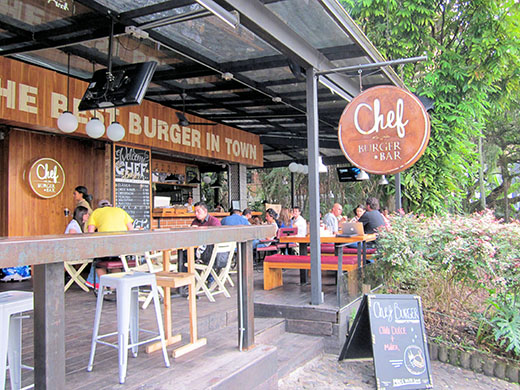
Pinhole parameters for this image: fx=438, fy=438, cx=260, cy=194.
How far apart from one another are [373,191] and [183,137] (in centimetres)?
856

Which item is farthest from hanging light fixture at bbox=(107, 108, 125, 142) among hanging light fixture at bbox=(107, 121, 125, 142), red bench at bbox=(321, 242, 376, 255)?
red bench at bbox=(321, 242, 376, 255)

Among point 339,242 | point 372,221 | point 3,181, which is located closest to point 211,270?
point 339,242

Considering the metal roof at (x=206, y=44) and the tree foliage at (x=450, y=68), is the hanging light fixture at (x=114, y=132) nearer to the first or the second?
the metal roof at (x=206, y=44)

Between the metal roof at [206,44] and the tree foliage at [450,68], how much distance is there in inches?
142

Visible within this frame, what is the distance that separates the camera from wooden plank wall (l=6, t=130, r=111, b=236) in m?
6.52

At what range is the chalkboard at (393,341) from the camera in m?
3.59

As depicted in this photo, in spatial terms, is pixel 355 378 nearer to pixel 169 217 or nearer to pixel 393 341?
pixel 393 341

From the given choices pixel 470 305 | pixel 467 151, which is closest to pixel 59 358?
pixel 470 305

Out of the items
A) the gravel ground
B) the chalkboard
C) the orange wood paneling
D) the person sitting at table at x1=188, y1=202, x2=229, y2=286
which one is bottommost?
the gravel ground

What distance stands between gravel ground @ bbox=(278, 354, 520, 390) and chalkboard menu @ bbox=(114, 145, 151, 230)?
15.0 ft

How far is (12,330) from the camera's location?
7.32 ft

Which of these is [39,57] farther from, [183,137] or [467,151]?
[467,151]

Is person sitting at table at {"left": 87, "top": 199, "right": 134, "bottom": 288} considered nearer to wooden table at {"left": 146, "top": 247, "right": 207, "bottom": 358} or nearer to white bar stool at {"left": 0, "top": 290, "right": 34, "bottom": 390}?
wooden table at {"left": 146, "top": 247, "right": 207, "bottom": 358}

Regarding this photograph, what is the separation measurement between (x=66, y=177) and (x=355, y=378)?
18.9ft
